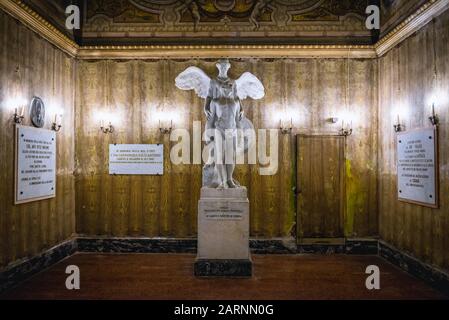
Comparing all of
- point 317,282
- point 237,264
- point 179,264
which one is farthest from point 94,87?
point 317,282

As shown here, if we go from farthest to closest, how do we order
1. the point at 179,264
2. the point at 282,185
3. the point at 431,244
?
the point at 282,185
the point at 179,264
the point at 431,244

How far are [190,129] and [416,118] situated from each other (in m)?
3.89

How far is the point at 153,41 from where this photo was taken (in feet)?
22.8

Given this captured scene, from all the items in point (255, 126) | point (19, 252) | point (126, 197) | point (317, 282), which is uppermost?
point (255, 126)

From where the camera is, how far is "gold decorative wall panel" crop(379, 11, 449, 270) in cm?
482

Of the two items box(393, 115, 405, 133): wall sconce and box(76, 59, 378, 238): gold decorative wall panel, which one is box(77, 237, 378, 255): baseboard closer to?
box(76, 59, 378, 238): gold decorative wall panel

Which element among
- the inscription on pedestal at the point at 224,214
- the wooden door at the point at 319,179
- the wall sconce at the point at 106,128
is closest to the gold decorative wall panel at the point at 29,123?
the wall sconce at the point at 106,128

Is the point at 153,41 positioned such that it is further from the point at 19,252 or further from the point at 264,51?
the point at 19,252

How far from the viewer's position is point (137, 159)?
688cm

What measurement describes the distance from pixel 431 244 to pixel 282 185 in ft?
8.73

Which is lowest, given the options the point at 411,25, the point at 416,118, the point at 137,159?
the point at 137,159

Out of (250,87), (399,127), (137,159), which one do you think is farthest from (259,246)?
(399,127)

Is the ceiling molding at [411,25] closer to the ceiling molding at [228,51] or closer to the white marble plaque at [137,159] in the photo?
the ceiling molding at [228,51]

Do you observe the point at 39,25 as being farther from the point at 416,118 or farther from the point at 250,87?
the point at 416,118
